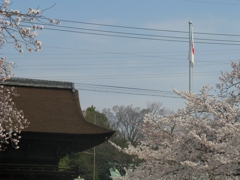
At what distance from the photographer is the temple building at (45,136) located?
17422mm

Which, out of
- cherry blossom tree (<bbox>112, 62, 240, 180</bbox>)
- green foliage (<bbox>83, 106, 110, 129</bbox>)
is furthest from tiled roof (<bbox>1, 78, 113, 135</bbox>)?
green foliage (<bbox>83, 106, 110, 129</bbox>)

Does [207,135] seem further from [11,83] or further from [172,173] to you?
[11,83]

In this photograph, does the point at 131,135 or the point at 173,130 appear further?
the point at 131,135

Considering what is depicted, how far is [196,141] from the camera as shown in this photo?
11180 millimetres

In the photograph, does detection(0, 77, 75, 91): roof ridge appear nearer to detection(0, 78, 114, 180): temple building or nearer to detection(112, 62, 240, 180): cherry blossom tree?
detection(0, 78, 114, 180): temple building

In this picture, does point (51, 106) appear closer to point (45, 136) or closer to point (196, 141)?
point (45, 136)

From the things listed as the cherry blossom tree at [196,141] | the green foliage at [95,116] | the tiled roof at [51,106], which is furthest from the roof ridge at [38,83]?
the green foliage at [95,116]

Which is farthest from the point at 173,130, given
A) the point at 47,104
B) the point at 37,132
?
the point at 47,104

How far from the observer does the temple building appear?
1742 centimetres

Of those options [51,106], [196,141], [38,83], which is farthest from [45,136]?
[196,141]

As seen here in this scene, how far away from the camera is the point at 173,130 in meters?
12.7

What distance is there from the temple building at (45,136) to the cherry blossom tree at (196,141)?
216 inches

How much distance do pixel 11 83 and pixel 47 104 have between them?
5.33 feet

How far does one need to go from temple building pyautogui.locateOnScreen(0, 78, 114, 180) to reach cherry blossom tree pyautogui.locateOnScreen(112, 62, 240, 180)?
549 cm
